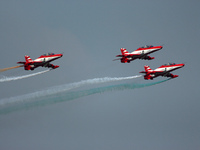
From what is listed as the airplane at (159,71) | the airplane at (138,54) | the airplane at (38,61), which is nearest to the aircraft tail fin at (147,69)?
the airplane at (159,71)

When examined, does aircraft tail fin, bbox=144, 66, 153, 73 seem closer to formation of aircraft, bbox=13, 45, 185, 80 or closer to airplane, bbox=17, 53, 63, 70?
formation of aircraft, bbox=13, 45, 185, 80

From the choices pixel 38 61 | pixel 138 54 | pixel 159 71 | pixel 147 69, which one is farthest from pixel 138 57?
pixel 38 61

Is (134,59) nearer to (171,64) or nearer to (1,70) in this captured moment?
(171,64)

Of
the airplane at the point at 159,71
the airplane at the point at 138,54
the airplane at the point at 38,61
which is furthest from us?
the airplane at the point at 138,54

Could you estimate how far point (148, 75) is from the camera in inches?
3652

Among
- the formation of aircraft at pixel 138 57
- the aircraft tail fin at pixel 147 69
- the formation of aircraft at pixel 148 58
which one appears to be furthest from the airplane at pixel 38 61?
the aircraft tail fin at pixel 147 69

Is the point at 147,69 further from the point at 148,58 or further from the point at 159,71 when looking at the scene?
the point at 148,58

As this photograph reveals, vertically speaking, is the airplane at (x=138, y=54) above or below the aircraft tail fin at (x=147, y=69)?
above

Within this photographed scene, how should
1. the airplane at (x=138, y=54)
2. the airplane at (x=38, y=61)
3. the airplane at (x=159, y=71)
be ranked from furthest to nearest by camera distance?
1. the airplane at (x=138, y=54)
2. the airplane at (x=159, y=71)
3. the airplane at (x=38, y=61)

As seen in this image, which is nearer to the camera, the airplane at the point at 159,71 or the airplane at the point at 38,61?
the airplane at the point at 38,61

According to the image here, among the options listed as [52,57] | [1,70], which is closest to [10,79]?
[1,70]

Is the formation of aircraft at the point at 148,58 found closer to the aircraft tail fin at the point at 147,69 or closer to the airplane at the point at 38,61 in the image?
the aircraft tail fin at the point at 147,69

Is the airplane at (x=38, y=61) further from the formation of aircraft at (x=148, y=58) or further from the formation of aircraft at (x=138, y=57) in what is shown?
the formation of aircraft at (x=148, y=58)

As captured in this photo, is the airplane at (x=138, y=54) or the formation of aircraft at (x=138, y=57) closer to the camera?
the formation of aircraft at (x=138, y=57)
